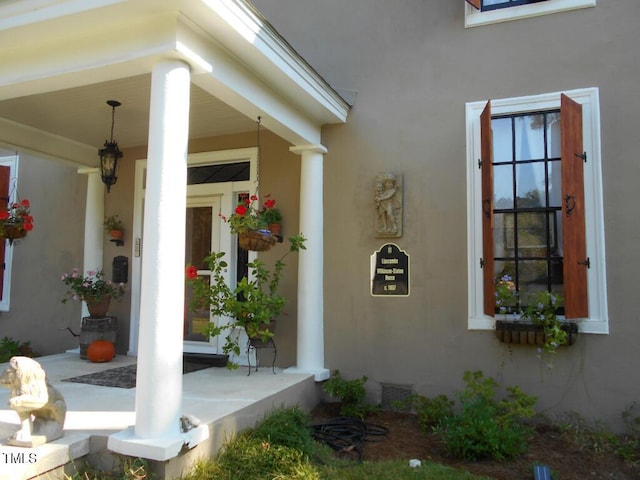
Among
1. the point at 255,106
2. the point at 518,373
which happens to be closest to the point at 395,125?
the point at 255,106

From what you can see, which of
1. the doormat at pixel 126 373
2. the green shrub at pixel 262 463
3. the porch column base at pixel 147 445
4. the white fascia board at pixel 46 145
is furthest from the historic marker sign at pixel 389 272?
the white fascia board at pixel 46 145

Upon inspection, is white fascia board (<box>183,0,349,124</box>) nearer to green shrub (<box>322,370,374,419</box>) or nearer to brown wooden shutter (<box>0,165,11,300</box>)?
green shrub (<box>322,370,374,419</box>)

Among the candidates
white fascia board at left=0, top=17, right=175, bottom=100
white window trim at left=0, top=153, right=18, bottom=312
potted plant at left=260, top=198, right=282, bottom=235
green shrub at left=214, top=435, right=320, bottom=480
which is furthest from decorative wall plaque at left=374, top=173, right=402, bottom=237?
white window trim at left=0, top=153, right=18, bottom=312

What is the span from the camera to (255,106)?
4.25 m

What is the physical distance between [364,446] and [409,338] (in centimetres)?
122

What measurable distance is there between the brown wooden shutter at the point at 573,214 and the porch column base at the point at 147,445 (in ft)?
10.6

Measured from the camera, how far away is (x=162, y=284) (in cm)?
314

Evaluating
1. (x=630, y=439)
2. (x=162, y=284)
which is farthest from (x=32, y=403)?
(x=630, y=439)

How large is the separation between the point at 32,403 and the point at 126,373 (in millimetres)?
2358

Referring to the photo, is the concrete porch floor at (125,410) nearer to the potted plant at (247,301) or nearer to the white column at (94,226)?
the potted plant at (247,301)

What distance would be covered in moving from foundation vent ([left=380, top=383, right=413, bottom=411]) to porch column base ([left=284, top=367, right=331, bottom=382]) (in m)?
0.57

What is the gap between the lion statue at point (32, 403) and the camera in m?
2.89

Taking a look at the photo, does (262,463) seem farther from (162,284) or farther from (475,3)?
(475,3)

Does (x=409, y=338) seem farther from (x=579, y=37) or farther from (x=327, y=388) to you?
(x=579, y=37)
